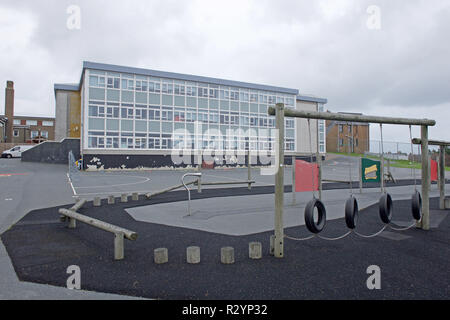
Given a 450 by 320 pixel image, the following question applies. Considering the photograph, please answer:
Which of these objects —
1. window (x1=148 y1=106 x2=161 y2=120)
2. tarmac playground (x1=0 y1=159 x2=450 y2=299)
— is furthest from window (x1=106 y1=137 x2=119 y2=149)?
tarmac playground (x1=0 y1=159 x2=450 y2=299)

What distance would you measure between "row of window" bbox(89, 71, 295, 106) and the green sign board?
31.6 m

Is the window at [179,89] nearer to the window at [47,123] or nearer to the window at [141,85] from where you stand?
the window at [141,85]

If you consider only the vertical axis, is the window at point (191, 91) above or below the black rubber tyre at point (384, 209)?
above

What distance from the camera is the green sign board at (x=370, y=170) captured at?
13602 millimetres

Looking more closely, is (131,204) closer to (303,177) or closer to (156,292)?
(303,177)

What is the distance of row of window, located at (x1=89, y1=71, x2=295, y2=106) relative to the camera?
124 feet

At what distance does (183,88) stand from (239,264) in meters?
38.8

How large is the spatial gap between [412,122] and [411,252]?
11.4ft

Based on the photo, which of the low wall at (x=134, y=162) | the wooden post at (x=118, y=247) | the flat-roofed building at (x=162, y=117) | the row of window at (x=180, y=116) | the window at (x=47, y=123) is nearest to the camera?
the wooden post at (x=118, y=247)

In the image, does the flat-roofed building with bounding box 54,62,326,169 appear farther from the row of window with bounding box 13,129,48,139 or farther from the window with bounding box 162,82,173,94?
the row of window with bounding box 13,129,48,139

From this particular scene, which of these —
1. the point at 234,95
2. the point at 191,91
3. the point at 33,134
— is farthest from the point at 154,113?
the point at 33,134

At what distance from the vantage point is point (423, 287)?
4.36 metres

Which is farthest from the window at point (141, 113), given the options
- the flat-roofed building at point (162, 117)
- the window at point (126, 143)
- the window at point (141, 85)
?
the window at point (126, 143)

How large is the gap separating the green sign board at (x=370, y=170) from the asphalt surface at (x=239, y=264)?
5.68 m
